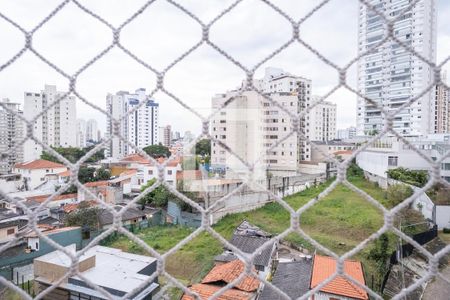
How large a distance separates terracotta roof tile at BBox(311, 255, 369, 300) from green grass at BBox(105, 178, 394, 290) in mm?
846

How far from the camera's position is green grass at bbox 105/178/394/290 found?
387cm

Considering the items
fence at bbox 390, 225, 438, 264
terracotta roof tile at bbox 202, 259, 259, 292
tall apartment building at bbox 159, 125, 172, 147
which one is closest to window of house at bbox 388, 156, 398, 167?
fence at bbox 390, 225, 438, 264

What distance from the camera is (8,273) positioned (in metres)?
3.01

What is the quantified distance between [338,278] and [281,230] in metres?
2.97

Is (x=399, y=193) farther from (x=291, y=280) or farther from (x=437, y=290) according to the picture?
(x=291, y=280)

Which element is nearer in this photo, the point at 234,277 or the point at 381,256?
the point at 234,277

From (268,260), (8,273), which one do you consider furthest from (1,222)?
(268,260)

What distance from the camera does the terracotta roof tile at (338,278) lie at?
76.7 inches

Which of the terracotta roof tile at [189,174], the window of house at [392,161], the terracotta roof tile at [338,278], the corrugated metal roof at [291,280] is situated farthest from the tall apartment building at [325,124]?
the terracotta roof tile at [338,278]

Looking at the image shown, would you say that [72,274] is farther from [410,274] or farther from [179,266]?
[179,266]

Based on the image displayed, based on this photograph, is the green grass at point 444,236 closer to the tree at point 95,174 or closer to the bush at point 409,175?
the bush at point 409,175

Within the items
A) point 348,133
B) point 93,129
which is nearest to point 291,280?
point 93,129

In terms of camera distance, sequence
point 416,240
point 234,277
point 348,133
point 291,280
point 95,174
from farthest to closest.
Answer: point 348,133
point 95,174
point 416,240
point 291,280
point 234,277

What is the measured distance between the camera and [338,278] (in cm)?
208
